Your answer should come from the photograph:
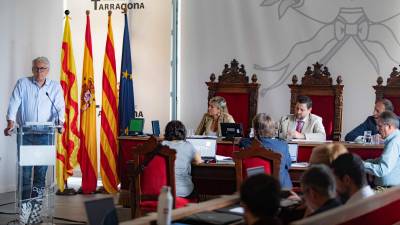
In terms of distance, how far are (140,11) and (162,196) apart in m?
6.37

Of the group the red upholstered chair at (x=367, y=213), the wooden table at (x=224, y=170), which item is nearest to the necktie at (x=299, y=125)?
the wooden table at (x=224, y=170)

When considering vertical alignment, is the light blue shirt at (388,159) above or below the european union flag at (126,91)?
below

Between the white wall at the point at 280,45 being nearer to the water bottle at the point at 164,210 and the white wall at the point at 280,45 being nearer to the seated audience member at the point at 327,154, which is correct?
the seated audience member at the point at 327,154

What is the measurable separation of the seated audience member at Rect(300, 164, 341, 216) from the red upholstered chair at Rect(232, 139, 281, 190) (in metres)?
1.62

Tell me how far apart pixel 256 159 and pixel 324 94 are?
2904mm

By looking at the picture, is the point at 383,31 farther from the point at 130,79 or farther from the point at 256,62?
the point at 130,79

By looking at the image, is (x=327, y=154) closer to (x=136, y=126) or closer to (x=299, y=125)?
(x=299, y=125)

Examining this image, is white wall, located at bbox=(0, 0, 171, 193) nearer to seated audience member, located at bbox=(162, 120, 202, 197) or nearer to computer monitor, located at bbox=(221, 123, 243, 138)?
computer monitor, located at bbox=(221, 123, 243, 138)

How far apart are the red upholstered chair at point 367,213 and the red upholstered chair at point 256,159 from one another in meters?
1.49

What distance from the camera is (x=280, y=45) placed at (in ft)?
25.5

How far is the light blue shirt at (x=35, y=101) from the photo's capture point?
6043 millimetres

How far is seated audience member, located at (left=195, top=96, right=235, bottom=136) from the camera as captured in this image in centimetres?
666

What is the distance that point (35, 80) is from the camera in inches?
239

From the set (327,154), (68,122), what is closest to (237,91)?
(68,122)
